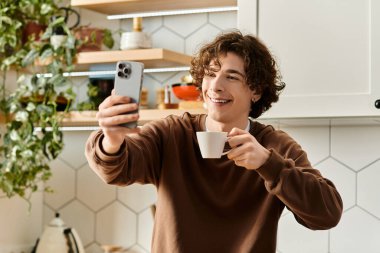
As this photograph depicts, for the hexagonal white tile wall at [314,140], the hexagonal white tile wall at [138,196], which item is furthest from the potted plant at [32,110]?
the hexagonal white tile wall at [314,140]

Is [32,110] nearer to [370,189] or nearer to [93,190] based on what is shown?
[93,190]

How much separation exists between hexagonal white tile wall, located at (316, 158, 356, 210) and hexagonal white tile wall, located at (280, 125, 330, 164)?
1.4 inches

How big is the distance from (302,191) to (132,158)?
1.41 feet

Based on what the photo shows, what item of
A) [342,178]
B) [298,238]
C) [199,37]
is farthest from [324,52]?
[298,238]

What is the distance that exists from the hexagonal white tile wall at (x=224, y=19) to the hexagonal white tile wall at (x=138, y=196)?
2.46 feet

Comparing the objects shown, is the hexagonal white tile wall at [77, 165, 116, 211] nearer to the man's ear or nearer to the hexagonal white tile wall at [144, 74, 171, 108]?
the hexagonal white tile wall at [144, 74, 171, 108]

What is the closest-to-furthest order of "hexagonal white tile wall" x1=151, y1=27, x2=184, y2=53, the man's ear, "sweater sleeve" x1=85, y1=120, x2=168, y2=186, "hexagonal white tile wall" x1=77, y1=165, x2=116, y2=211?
"sweater sleeve" x1=85, y1=120, x2=168, y2=186
the man's ear
"hexagonal white tile wall" x1=151, y1=27, x2=184, y2=53
"hexagonal white tile wall" x1=77, y1=165, x2=116, y2=211

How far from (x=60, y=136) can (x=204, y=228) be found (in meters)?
1.22

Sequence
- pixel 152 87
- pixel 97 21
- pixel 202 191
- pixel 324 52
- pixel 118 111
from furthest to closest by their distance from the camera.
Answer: pixel 97 21
pixel 152 87
pixel 324 52
pixel 202 191
pixel 118 111

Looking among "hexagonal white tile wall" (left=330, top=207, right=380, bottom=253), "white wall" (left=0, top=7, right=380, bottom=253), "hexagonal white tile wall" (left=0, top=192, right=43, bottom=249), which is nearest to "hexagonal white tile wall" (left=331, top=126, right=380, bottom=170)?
"white wall" (left=0, top=7, right=380, bottom=253)

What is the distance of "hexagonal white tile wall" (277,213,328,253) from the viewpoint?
269 centimetres

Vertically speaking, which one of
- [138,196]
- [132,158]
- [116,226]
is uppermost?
[132,158]

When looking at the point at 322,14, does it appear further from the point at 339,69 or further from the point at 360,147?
the point at 360,147

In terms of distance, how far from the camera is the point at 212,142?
1540 millimetres
